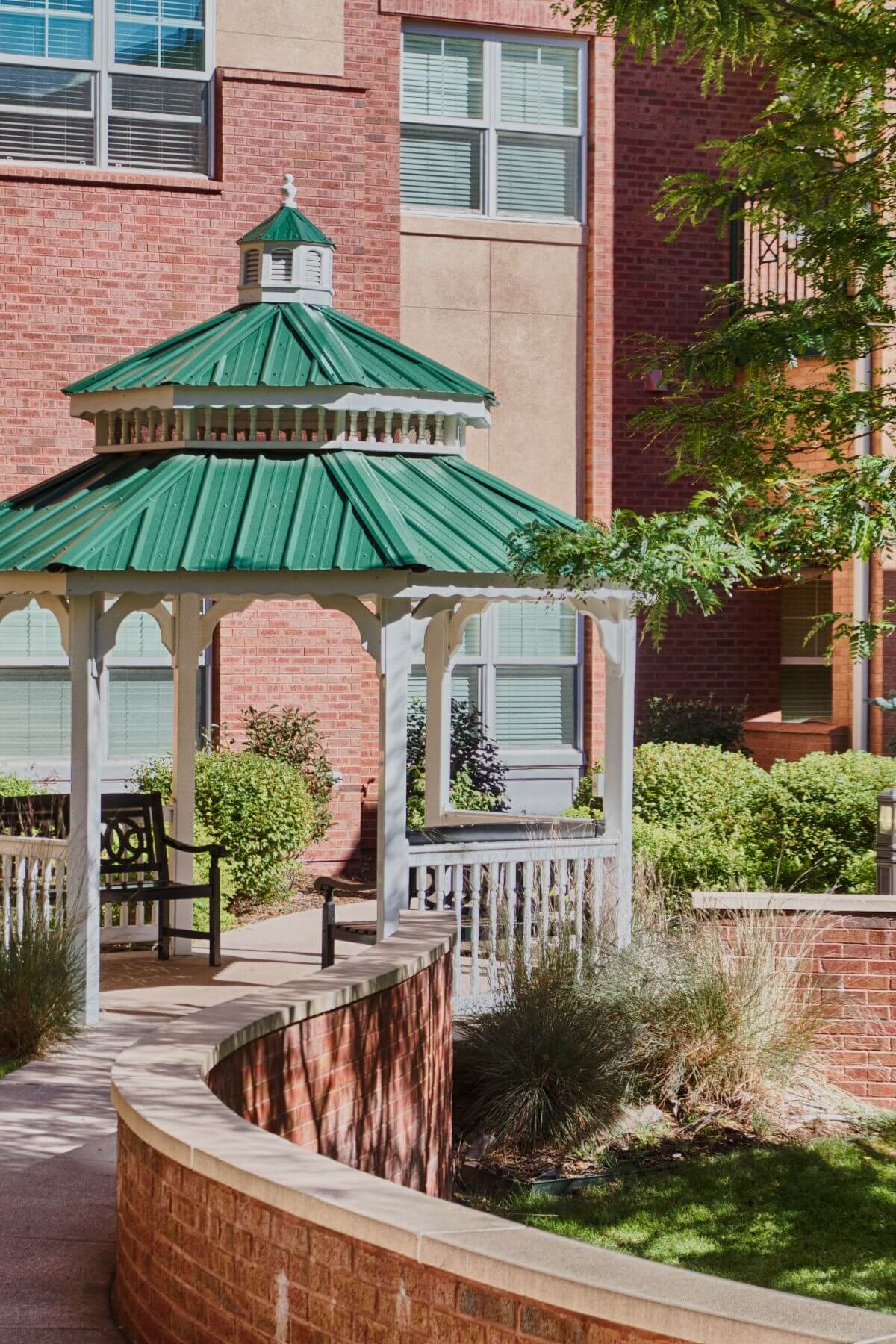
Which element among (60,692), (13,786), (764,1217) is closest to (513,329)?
(60,692)

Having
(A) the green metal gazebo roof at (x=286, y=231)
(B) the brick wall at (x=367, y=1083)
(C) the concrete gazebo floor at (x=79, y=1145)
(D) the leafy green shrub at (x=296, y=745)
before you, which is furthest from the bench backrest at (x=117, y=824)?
(B) the brick wall at (x=367, y=1083)

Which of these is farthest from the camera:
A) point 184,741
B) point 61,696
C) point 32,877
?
point 61,696

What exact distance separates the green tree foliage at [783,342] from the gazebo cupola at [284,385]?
1842 millimetres

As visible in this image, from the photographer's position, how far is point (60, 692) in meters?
16.6

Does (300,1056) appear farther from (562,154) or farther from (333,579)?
(562,154)

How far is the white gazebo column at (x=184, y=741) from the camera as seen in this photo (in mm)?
12883

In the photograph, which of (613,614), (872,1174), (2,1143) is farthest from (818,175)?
(2,1143)

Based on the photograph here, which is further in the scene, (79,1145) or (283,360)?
(283,360)

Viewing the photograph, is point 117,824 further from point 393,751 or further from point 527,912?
point 527,912

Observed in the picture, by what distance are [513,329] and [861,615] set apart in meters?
4.79

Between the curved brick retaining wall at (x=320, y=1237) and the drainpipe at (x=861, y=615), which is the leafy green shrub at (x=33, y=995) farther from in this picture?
the drainpipe at (x=861, y=615)

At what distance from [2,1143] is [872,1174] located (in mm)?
4695

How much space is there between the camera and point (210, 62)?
55.2 feet

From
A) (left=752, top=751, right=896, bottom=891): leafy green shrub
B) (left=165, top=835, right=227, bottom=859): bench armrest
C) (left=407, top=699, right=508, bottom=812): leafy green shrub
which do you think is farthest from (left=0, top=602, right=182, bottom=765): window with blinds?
(left=752, top=751, right=896, bottom=891): leafy green shrub
